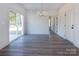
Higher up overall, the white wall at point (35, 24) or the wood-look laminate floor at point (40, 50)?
the white wall at point (35, 24)

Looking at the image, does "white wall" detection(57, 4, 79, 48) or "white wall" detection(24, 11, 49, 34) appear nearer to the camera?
"white wall" detection(57, 4, 79, 48)

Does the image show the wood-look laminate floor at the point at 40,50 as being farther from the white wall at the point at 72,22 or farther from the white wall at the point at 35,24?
the white wall at the point at 35,24

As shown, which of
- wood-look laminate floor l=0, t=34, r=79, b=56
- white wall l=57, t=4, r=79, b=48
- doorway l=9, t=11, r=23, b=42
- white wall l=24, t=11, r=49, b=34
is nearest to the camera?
wood-look laminate floor l=0, t=34, r=79, b=56

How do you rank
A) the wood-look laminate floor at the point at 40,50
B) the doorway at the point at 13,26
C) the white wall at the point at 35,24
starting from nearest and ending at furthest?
the wood-look laminate floor at the point at 40,50, the doorway at the point at 13,26, the white wall at the point at 35,24

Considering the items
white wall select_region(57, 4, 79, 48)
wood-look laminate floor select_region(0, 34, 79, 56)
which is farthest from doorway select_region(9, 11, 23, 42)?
white wall select_region(57, 4, 79, 48)

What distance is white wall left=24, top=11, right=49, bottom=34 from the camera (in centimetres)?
1223

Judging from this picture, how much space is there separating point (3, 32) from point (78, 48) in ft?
9.82

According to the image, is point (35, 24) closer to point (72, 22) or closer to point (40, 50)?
point (72, 22)

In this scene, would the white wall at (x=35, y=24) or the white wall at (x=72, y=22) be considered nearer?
the white wall at (x=72, y=22)

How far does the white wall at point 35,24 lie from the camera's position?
1223cm

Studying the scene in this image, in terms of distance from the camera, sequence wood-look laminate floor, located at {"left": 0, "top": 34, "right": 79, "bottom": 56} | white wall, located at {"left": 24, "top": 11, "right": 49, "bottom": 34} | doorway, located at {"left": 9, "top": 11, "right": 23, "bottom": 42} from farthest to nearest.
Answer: white wall, located at {"left": 24, "top": 11, "right": 49, "bottom": 34}, doorway, located at {"left": 9, "top": 11, "right": 23, "bottom": 42}, wood-look laminate floor, located at {"left": 0, "top": 34, "right": 79, "bottom": 56}

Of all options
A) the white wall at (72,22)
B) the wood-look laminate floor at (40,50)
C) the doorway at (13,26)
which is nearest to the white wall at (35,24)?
the doorway at (13,26)

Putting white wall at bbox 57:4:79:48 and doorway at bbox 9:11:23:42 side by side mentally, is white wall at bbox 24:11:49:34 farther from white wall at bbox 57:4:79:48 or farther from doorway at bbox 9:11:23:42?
white wall at bbox 57:4:79:48

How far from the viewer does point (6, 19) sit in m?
6.22
